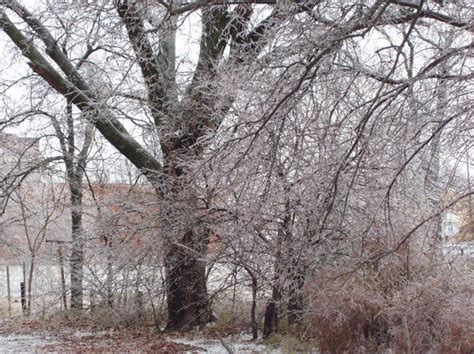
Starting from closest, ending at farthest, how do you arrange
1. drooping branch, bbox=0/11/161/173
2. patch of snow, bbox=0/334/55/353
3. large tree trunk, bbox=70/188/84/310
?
patch of snow, bbox=0/334/55/353, drooping branch, bbox=0/11/161/173, large tree trunk, bbox=70/188/84/310

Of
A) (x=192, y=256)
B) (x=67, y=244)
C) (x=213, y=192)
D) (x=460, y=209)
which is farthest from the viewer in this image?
(x=67, y=244)

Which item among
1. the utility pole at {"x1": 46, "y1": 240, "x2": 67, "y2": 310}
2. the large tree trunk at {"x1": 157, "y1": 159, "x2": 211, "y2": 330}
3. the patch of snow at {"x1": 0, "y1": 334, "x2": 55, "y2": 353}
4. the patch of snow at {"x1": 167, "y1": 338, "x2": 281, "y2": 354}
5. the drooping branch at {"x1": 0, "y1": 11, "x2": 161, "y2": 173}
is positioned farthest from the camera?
the utility pole at {"x1": 46, "y1": 240, "x2": 67, "y2": 310}

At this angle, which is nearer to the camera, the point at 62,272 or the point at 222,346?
the point at 222,346

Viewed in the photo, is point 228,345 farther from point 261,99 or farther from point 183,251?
point 261,99

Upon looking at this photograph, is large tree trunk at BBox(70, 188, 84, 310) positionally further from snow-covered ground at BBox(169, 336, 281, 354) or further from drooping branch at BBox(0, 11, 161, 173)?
snow-covered ground at BBox(169, 336, 281, 354)

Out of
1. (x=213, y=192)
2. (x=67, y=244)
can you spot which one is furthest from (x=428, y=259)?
(x=67, y=244)

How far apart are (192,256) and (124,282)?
180cm

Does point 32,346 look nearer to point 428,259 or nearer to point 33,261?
point 33,261

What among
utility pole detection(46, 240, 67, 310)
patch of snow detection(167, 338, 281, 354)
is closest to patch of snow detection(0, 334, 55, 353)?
utility pole detection(46, 240, 67, 310)

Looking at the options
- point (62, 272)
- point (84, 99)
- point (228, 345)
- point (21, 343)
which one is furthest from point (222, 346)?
point (62, 272)

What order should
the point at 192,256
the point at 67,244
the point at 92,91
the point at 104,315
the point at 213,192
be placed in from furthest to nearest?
1. the point at 67,244
2. the point at 104,315
3. the point at 92,91
4. the point at 192,256
5. the point at 213,192

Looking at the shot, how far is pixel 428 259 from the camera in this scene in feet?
23.0

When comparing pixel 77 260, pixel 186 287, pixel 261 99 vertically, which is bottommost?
pixel 186 287

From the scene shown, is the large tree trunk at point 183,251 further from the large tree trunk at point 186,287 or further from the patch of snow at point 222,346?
the patch of snow at point 222,346
